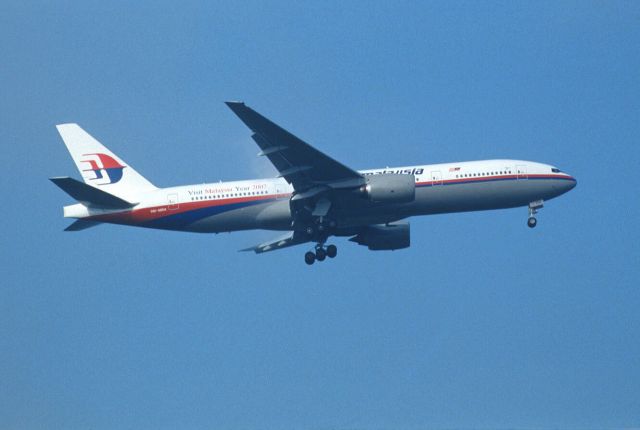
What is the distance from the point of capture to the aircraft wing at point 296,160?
4581 centimetres

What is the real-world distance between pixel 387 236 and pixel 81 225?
16842 mm

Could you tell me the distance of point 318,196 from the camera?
50188mm

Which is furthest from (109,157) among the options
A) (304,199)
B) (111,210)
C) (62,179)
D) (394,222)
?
(394,222)

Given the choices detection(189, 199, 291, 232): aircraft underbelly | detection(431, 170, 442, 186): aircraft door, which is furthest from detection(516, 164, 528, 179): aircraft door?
detection(189, 199, 291, 232): aircraft underbelly

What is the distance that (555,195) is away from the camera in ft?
172

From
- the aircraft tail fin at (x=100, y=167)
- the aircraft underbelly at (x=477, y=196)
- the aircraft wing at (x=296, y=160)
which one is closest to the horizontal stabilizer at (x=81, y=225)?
the aircraft tail fin at (x=100, y=167)

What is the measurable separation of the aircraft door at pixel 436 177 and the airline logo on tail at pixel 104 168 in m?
16.6

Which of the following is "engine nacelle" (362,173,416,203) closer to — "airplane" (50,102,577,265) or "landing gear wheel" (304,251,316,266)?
"airplane" (50,102,577,265)

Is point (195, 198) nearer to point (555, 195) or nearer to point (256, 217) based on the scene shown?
point (256, 217)

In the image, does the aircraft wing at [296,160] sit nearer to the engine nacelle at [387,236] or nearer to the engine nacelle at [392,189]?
the engine nacelle at [392,189]

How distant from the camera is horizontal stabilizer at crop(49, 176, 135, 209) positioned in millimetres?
46719

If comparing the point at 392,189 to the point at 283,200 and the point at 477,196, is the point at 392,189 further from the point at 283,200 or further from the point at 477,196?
the point at 283,200

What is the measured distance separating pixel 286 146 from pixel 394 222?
10.5 metres

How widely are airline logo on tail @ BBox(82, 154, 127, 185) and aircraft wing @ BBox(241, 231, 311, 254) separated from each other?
29.9 feet
